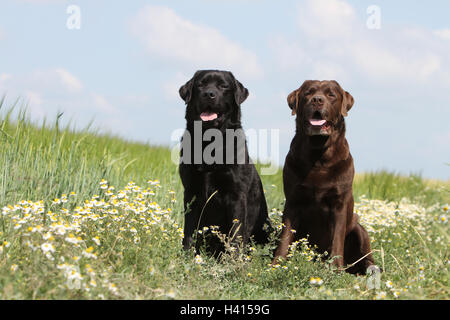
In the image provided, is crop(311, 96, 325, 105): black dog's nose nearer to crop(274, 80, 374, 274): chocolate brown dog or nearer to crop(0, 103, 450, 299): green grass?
crop(274, 80, 374, 274): chocolate brown dog

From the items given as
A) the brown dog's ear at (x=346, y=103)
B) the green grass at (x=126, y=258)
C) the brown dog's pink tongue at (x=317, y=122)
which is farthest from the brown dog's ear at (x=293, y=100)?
the green grass at (x=126, y=258)

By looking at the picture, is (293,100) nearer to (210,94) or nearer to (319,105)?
(319,105)

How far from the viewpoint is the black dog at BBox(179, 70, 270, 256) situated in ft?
15.9

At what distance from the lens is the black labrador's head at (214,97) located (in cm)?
487

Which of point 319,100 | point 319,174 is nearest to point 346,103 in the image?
point 319,100

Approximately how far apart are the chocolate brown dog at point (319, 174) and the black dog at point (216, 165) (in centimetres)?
46

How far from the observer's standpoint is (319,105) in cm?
448

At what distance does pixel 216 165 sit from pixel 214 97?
0.67m

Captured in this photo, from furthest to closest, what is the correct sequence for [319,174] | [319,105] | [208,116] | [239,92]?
[239,92] < [208,116] < [319,174] < [319,105]

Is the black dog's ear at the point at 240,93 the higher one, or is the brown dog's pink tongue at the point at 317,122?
the black dog's ear at the point at 240,93

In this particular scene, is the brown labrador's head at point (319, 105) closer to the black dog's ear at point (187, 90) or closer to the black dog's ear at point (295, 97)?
the black dog's ear at point (295, 97)

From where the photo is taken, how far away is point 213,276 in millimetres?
4195
